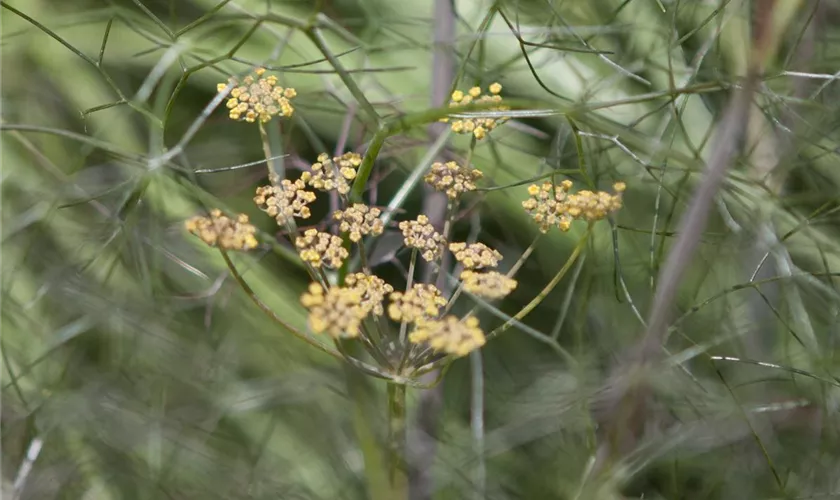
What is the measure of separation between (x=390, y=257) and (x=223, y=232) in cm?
19

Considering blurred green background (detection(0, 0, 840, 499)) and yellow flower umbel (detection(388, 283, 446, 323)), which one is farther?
blurred green background (detection(0, 0, 840, 499))

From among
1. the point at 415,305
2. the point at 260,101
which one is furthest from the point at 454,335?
the point at 260,101

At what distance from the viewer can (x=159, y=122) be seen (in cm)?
36

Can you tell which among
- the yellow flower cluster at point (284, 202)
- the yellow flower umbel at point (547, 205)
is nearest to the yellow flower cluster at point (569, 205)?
the yellow flower umbel at point (547, 205)

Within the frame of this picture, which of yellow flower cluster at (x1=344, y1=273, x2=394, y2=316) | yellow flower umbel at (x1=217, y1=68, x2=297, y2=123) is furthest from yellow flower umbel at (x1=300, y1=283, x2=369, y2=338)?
yellow flower umbel at (x1=217, y1=68, x2=297, y2=123)

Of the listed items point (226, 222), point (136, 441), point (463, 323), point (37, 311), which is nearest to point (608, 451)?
point (463, 323)

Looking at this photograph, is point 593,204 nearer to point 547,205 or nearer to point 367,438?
point 547,205

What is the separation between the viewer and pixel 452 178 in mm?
348

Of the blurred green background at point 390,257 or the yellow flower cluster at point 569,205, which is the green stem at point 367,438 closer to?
the blurred green background at point 390,257

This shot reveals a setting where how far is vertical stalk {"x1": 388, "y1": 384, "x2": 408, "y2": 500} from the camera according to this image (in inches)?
12.9

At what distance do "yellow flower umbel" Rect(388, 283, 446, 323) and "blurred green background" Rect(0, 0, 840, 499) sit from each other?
0.08m

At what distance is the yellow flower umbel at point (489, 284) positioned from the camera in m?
0.29

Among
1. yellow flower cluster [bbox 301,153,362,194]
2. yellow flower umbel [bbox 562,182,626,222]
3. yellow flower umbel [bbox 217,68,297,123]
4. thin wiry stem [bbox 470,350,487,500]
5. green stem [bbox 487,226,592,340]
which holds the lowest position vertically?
thin wiry stem [bbox 470,350,487,500]

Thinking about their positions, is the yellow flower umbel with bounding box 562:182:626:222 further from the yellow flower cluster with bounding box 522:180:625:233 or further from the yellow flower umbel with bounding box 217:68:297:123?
the yellow flower umbel with bounding box 217:68:297:123
